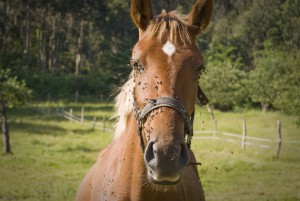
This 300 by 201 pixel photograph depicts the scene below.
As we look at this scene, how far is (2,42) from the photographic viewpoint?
4003 centimetres

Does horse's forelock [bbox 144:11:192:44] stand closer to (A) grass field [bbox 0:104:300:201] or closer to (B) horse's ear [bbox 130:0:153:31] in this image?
(B) horse's ear [bbox 130:0:153:31]

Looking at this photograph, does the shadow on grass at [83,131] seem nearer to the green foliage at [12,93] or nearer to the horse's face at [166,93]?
the green foliage at [12,93]

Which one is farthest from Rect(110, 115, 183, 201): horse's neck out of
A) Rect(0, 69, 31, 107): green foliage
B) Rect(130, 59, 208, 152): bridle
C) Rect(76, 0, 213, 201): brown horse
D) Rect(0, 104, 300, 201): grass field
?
Rect(0, 69, 31, 107): green foliage

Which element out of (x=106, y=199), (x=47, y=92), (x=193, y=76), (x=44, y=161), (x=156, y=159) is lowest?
(x=47, y=92)

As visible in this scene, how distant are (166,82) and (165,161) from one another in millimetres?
561

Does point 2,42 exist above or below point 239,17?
below

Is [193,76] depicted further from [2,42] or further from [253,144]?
[2,42]

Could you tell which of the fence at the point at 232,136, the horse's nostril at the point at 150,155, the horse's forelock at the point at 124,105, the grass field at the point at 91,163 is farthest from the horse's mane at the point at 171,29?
the fence at the point at 232,136

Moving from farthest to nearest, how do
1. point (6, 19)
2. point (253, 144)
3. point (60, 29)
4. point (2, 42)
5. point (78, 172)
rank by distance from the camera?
point (60, 29)
point (6, 19)
point (2, 42)
point (253, 144)
point (78, 172)

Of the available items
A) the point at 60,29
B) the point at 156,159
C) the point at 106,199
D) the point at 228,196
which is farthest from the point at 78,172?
the point at 60,29

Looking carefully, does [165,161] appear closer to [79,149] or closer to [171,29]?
[171,29]

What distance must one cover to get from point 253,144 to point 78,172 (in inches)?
312

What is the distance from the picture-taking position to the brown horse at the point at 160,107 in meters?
2.19

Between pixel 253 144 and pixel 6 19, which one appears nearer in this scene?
pixel 253 144
